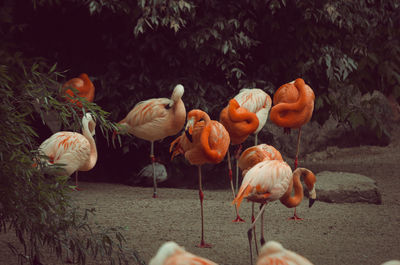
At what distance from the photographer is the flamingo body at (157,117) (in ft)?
18.8

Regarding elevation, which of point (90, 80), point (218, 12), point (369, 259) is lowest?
point (369, 259)

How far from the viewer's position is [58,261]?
12.0ft

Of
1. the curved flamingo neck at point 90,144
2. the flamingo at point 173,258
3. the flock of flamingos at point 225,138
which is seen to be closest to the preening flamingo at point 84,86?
the flock of flamingos at point 225,138

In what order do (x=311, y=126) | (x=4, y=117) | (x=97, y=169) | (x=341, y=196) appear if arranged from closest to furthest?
(x=4, y=117) < (x=341, y=196) < (x=97, y=169) < (x=311, y=126)

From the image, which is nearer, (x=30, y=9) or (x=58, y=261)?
(x=58, y=261)

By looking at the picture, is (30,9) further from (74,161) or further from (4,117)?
(4,117)

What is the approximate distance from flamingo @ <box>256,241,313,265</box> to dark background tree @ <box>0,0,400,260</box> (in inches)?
167

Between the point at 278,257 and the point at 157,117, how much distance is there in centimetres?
387

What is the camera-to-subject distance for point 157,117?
574cm

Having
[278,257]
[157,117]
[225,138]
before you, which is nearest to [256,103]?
[157,117]

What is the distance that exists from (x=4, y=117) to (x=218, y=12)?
3.96 meters

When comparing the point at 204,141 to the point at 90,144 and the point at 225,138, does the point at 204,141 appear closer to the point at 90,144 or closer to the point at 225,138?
the point at 225,138

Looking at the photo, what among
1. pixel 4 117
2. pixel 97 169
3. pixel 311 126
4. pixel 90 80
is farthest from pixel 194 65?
pixel 4 117

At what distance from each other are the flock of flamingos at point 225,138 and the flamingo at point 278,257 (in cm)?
138
